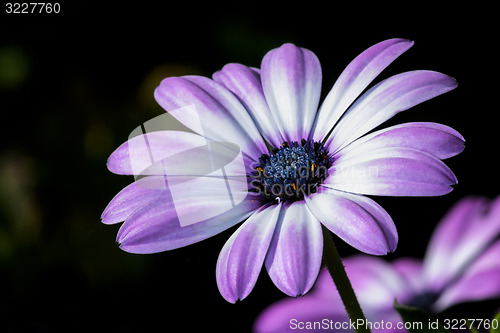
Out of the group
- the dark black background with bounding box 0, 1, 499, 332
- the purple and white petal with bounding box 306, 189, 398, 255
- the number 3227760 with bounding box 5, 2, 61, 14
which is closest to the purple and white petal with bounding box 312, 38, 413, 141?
the purple and white petal with bounding box 306, 189, 398, 255

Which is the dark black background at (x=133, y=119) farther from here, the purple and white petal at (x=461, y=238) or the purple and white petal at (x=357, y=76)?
the purple and white petal at (x=357, y=76)

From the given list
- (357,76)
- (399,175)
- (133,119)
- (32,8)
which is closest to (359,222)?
(399,175)

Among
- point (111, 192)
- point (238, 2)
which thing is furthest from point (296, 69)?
point (238, 2)

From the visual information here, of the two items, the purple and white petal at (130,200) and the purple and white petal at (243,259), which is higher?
the purple and white petal at (130,200)

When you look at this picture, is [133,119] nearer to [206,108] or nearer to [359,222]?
[206,108]

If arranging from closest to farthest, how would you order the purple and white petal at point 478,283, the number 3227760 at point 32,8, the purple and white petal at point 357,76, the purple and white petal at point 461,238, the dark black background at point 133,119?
the purple and white petal at point 357,76, the purple and white petal at point 478,283, the purple and white petal at point 461,238, the dark black background at point 133,119, the number 3227760 at point 32,8

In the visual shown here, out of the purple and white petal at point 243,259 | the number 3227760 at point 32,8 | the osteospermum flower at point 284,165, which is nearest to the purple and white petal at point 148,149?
the osteospermum flower at point 284,165

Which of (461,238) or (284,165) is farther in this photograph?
(461,238)
